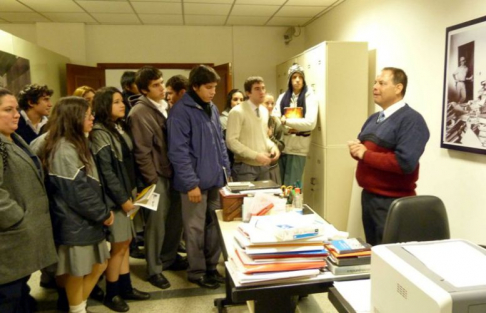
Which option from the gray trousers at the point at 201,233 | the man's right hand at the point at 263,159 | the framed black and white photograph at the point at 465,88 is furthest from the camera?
the man's right hand at the point at 263,159

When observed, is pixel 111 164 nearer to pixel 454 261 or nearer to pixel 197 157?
pixel 197 157

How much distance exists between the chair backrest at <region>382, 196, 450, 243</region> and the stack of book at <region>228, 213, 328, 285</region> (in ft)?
1.37

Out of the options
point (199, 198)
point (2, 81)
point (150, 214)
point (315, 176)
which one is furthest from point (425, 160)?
point (2, 81)

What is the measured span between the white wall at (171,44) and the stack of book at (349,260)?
445cm

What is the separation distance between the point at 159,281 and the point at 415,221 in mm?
1892

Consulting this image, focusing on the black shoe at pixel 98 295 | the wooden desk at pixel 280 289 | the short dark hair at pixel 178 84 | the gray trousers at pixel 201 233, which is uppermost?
the short dark hair at pixel 178 84

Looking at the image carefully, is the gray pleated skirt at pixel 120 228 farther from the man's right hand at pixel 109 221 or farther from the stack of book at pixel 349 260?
the stack of book at pixel 349 260

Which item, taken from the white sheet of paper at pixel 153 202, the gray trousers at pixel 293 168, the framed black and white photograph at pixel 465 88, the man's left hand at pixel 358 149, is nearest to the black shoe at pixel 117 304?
the white sheet of paper at pixel 153 202

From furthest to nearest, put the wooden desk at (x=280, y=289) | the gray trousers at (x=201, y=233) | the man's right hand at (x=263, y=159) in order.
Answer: the man's right hand at (x=263, y=159) → the gray trousers at (x=201, y=233) → the wooden desk at (x=280, y=289)

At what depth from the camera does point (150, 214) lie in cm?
271

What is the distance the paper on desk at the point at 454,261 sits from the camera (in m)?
0.88

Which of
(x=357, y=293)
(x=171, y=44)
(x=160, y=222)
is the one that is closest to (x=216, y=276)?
(x=160, y=222)

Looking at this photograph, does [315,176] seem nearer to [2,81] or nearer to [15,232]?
[15,232]

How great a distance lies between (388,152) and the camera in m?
2.18
